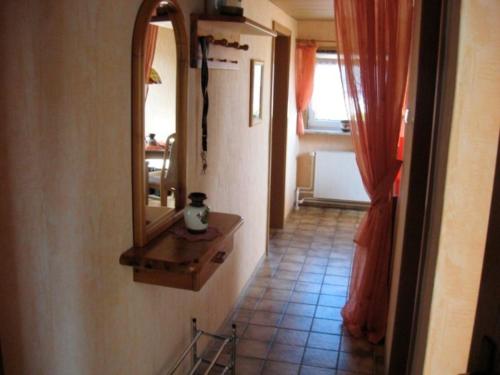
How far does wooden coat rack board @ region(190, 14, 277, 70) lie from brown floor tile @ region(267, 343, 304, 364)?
162 centimetres

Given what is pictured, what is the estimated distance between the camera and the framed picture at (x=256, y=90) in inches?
135

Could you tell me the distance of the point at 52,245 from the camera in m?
1.51

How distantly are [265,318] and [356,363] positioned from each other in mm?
700

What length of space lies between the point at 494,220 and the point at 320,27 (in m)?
4.91

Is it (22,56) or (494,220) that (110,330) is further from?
(494,220)

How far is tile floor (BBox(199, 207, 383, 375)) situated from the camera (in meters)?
2.77

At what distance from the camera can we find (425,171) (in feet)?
6.67

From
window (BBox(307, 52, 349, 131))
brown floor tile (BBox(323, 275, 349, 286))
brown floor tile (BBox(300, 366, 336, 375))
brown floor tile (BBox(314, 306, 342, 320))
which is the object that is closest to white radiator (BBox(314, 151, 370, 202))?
window (BBox(307, 52, 349, 131))

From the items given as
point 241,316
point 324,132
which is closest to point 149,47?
point 241,316

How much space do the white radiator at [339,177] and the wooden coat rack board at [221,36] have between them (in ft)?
9.94

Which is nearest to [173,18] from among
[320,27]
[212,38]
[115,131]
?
[212,38]

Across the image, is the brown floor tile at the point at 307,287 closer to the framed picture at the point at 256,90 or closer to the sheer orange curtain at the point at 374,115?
the sheer orange curtain at the point at 374,115

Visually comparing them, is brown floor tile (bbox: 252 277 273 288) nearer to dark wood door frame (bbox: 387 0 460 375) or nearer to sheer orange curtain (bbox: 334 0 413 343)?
sheer orange curtain (bbox: 334 0 413 343)

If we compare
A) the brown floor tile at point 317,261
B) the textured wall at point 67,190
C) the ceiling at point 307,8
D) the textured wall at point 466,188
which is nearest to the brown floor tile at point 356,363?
the textured wall at point 67,190
